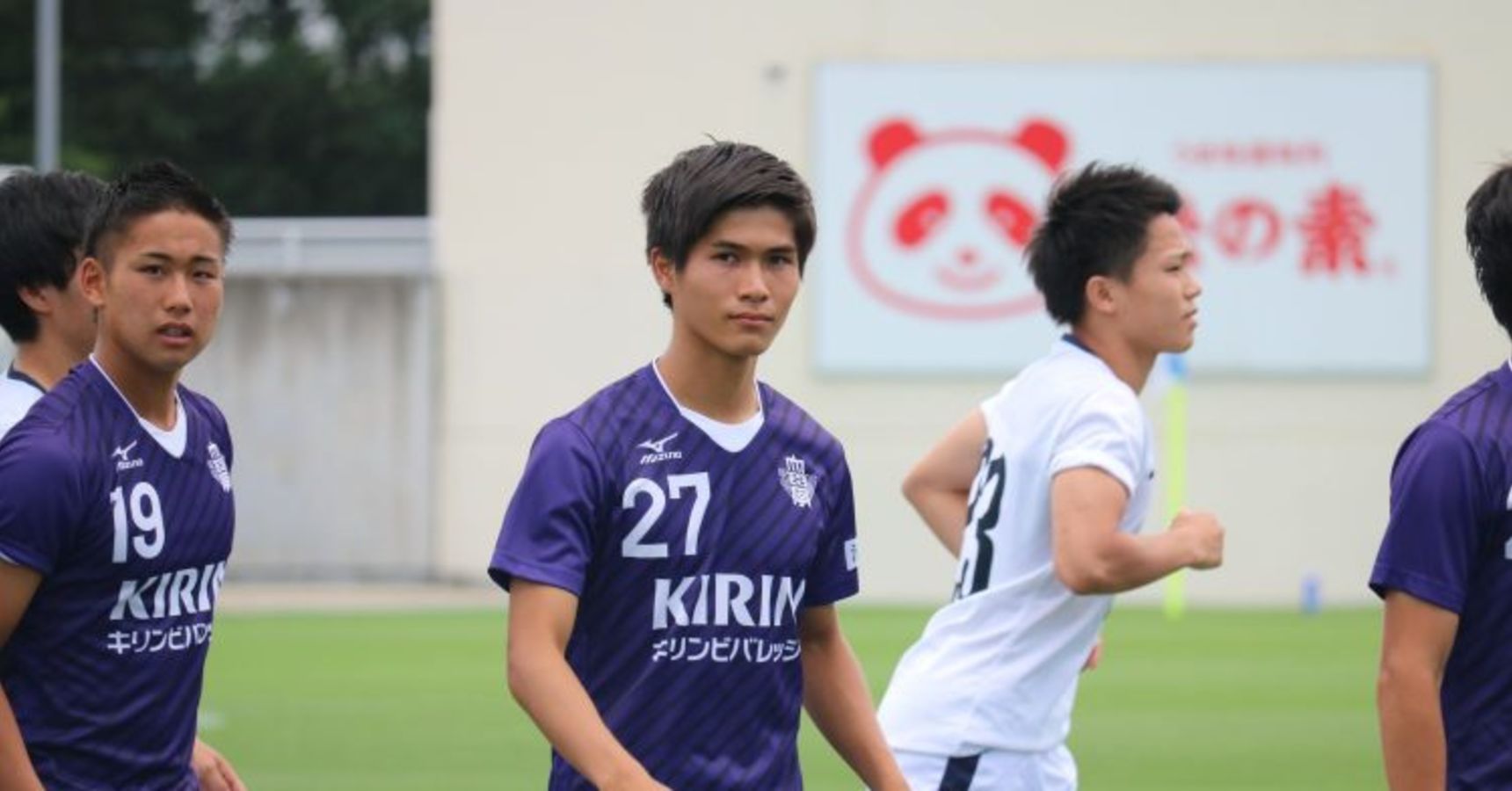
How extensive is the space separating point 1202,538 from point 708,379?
1374 mm

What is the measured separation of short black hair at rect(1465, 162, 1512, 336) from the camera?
4.58 meters

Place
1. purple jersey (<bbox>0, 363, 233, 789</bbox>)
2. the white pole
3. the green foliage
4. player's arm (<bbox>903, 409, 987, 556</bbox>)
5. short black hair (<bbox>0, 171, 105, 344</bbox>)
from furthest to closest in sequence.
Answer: the green foliage, the white pole, player's arm (<bbox>903, 409, 987, 556</bbox>), short black hair (<bbox>0, 171, 105, 344</bbox>), purple jersey (<bbox>0, 363, 233, 789</bbox>)

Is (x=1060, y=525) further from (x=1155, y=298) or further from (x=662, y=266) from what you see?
(x=662, y=266)

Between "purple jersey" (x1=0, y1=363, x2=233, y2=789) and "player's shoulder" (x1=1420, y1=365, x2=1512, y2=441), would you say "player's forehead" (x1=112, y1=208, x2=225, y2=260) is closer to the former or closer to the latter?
"purple jersey" (x1=0, y1=363, x2=233, y2=789)

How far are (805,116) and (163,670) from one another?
2344cm

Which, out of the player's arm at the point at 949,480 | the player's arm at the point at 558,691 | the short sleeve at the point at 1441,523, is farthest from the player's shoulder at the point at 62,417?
the player's arm at the point at 949,480

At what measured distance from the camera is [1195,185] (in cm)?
2798

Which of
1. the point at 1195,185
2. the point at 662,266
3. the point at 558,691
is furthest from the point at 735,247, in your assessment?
the point at 1195,185

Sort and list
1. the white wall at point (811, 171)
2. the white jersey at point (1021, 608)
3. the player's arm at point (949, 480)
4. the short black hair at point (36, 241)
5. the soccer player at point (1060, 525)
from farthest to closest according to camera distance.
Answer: the white wall at point (811, 171)
the player's arm at point (949, 480)
the white jersey at point (1021, 608)
the soccer player at point (1060, 525)
the short black hair at point (36, 241)

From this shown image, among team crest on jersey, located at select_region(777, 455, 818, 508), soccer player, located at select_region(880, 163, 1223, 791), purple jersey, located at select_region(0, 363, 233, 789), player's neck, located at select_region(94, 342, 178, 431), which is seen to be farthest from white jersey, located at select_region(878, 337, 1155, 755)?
player's neck, located at select_region(94, 342, 178, 431)

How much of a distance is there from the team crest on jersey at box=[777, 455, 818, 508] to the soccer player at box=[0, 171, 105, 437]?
5.30ft

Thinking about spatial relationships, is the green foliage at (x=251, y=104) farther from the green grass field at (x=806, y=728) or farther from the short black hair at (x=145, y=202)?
the short black hair at (x=145, y=202)

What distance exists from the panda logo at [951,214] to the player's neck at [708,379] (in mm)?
23189

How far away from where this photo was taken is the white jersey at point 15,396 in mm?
5539
